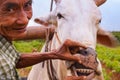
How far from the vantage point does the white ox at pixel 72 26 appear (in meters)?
4.38

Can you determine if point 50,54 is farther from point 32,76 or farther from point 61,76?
point 32,76

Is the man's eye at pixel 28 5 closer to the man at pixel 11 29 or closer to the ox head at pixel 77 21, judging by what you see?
the man at pixel 11 29

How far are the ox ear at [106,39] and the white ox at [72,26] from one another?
0.43 ft

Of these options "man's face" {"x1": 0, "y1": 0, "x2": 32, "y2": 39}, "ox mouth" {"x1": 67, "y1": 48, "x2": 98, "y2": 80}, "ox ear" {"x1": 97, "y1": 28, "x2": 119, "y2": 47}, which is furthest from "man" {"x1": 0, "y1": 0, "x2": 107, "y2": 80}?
"ox ear" {"x1": 97, "y1": 28, "x2": 119, "y2": 47}

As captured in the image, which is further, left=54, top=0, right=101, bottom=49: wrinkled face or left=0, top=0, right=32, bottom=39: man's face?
left=54, top=0, right=101, bottom=49: wrinkled face

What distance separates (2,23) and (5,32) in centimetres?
7

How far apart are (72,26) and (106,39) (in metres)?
0.90

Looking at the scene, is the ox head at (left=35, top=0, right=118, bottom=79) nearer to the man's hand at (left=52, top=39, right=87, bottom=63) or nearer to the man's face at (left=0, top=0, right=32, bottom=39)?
the man's hand at (left=52, top=39, right=87, bottom=63)

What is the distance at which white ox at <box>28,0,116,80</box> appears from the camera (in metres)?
4.38

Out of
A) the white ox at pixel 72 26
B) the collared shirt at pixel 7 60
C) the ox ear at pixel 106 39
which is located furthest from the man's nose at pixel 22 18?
the ox ear at pixel 106 39

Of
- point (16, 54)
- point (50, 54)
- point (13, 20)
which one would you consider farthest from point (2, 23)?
point (50, 54)

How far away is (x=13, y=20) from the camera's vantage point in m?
2.93

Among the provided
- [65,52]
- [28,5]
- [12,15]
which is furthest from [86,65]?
[12,15]

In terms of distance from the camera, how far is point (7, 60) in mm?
2867
